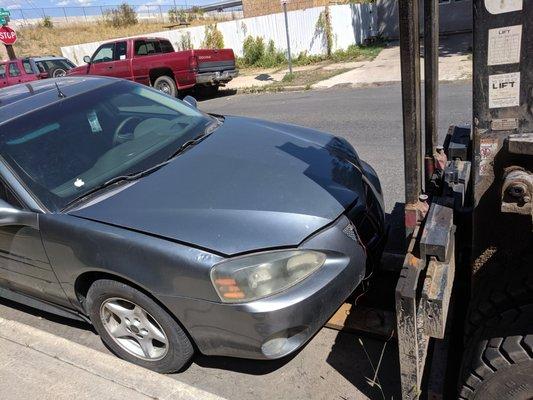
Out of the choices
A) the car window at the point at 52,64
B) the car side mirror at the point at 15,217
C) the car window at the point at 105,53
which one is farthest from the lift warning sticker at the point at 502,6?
the car window at the point at 52,64

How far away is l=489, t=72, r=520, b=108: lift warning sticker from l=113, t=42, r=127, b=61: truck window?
529 inches

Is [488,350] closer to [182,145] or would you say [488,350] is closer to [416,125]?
[416,125]

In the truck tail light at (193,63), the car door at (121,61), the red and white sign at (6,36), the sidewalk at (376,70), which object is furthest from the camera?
the red and white sign at (6,36)

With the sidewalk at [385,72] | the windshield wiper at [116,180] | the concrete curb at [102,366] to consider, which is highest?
the windshield wiper at [116,180]

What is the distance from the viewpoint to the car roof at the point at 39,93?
3.24 metres

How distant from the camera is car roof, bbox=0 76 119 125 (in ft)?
10.6

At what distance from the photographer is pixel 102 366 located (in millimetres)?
2740

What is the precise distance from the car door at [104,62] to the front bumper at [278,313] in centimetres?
1282

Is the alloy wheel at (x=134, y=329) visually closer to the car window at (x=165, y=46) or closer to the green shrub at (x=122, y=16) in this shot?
the car window at (x=165, y=46)

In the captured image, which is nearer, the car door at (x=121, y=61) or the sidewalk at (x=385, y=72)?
the sidewalk at (x=385, y=72)

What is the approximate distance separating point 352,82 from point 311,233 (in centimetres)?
1083

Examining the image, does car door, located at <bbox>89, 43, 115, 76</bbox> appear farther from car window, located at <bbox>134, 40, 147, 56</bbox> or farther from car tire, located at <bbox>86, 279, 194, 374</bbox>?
car tire, located at <bbox>86, 279, 194, 374</bbox>

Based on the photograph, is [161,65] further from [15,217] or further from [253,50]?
[15,217]

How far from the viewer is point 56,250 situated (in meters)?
2.71
